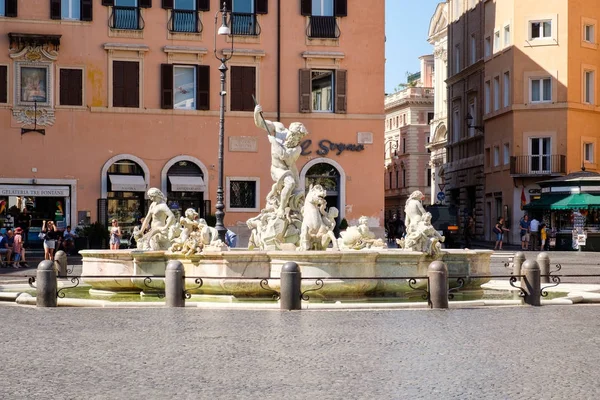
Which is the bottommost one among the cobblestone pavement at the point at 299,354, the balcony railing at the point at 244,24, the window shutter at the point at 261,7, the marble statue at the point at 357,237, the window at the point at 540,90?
the cobblestone pavement at the point at 299,354

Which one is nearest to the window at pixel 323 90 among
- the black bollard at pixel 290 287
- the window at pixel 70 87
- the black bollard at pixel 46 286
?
the window at pixel 70 87

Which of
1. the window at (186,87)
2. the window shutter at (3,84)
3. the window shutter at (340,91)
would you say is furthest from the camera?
the window shutter at (340,91)

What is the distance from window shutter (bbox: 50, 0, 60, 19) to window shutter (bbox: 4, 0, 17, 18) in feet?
4.18

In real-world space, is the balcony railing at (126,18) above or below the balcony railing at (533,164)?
above

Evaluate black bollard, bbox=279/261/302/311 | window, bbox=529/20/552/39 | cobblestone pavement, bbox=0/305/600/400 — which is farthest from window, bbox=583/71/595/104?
black bollard, bbox=279/261/302/311

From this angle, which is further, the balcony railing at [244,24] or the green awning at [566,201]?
the green awning at [566,201]

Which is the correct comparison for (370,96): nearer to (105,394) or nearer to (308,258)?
(308,258)

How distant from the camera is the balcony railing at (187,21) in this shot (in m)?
46.8

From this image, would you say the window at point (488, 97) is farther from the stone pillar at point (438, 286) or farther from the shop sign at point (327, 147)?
the stone pillar at point (438, 286)

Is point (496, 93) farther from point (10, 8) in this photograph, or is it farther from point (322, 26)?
point (10, 8)

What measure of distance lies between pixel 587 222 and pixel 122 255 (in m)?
31.6

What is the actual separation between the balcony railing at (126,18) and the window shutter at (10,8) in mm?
3425

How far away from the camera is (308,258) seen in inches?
788

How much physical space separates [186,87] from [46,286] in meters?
27.9
